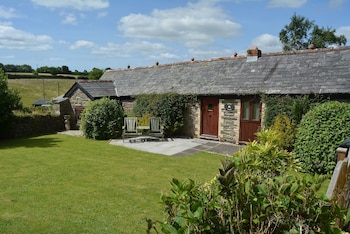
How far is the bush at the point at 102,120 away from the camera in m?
16.7

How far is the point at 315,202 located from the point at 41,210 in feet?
20.3

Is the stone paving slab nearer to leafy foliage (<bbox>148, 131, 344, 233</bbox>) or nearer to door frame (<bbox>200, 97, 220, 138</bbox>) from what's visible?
door frame (<bbox>200, 97, 220, 138</bbox>)

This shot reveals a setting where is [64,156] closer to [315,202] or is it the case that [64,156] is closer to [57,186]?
[57,186]

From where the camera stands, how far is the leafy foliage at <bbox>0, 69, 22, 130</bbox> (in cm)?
1611

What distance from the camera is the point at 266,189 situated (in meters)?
2.12

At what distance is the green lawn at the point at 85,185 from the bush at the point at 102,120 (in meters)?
2.58

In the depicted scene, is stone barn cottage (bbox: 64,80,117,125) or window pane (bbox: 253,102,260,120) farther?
stone barn cottage (bbox: 64,80,117,125)

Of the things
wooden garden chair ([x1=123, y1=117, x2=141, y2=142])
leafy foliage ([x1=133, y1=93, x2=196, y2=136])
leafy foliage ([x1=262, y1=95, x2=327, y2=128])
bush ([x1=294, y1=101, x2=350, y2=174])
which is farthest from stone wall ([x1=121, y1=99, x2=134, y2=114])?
bush ([x1=294, y1=101, x2=350, y2=174])

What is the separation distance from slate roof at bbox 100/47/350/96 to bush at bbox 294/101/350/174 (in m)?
2.88

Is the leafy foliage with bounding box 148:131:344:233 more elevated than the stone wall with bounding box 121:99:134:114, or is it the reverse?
the stone wall with bounding box 121:99:134:114

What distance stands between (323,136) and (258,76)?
255 inches

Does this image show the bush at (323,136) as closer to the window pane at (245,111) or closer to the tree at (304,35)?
the window pane at (245,111)

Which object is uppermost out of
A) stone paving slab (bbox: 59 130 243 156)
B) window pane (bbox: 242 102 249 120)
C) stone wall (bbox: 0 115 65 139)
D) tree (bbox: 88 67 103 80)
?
tree (bbox: 88 67 103 80)

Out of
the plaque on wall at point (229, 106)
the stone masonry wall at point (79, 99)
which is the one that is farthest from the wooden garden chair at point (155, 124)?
the stone masonry wall at point (79, 99)
